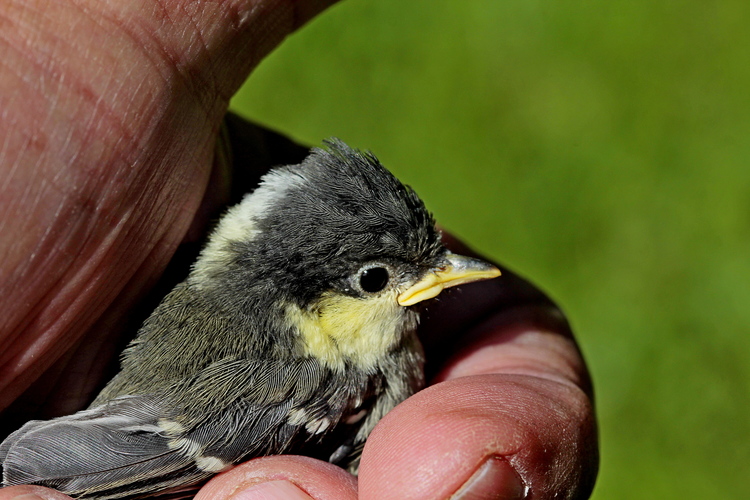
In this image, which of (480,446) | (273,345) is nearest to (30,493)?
(273,345)

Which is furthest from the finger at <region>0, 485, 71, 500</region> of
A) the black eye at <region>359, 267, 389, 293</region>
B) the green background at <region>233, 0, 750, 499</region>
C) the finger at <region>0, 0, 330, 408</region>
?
the green background at <region>233, 0, 750, 499</region>

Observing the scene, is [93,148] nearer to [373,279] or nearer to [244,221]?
[244,221]

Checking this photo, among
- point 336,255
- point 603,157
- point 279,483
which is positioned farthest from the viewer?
point 603,157

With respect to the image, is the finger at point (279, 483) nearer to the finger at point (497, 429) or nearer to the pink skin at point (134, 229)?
the pink skin at point (134, 229)

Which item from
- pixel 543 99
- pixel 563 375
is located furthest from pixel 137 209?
pixel 543 99

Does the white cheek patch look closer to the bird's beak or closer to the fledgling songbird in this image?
the fledgling songbird

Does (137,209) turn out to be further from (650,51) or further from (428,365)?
(650,51)
